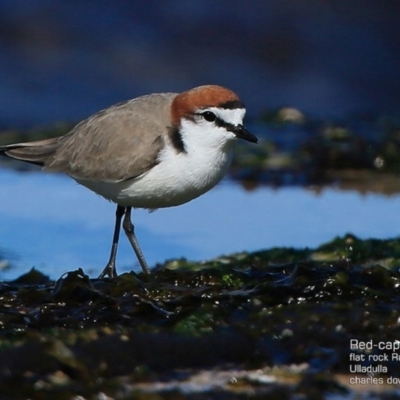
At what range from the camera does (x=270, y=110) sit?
1177cm

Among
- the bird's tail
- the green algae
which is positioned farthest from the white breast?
the bird's tail

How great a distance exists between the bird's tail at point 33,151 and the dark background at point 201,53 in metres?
4.58

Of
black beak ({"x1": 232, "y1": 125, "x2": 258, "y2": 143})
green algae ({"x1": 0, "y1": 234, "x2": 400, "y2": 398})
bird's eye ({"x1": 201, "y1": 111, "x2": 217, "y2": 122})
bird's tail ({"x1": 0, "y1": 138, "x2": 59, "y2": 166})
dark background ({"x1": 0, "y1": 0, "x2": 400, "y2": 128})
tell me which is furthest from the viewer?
dark background ({"x1": 0, "y1": 0, "x2": 400, "y2": 128})

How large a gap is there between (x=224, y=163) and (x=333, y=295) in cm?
134

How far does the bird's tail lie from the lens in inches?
276

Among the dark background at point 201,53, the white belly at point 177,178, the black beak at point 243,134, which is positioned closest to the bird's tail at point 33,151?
the white belly at point 177,178

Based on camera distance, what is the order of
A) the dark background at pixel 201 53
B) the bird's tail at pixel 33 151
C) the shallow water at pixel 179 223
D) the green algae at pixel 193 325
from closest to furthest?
1. the green algae at pixel 193 325
2. the bird's tail at pixel 33 151
3. the shallow water at pixel 179 223
4. the dark background at pixel 201 53

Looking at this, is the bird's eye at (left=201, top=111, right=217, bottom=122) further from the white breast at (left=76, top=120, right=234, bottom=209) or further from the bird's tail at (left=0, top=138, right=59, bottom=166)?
the bird's tail at (left=0, top=138, right=59, bottom=166)

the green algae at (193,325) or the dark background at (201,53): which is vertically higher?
the dark background at (201,53)

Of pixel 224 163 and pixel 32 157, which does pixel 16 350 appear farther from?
pixel 32 157

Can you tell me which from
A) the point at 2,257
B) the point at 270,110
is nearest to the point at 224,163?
the point at 2,257

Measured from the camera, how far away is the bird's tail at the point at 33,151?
7000 mm

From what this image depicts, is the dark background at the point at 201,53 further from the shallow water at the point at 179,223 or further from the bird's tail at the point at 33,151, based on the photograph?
the bird's tail at the point at 33,151

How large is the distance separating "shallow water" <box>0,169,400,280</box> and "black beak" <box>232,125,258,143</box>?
162cm
